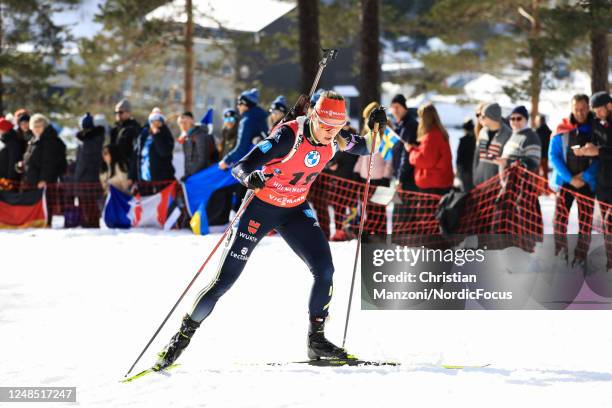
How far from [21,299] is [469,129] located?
5.45 meters

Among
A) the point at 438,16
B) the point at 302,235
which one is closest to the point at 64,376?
the point at 302,235

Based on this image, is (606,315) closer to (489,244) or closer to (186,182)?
(489,244)

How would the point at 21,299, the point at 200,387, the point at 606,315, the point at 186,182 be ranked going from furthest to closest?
the point at 186,182 < the point at 21,299 < the point at 606,315 < the point at 200,387

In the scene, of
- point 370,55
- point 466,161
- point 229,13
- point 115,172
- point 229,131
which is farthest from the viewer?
point 229,13

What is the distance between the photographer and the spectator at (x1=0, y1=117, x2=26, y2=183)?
42.7 ft

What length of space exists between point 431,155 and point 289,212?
4.29 meters

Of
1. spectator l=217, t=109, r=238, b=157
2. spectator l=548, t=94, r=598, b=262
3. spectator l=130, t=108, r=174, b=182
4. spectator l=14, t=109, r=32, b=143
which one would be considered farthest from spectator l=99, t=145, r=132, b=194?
spectator l=548, t=94, r=598, b=262

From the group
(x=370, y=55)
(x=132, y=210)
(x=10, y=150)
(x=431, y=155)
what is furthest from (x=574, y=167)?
(x=10, y=150)

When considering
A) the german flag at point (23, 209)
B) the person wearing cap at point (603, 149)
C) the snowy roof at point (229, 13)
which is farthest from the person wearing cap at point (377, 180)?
the snowy roof at point (229, 13)

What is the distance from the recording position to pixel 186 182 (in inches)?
472

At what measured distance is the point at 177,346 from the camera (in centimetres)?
547

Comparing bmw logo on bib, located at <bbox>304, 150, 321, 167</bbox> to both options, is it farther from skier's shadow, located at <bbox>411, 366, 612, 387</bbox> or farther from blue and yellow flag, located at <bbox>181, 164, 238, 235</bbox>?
blue and yellow flag, located at <bbox>181, 164, 238, 235</bbox>

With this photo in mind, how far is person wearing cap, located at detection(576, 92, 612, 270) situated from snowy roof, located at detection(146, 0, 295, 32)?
1473cm

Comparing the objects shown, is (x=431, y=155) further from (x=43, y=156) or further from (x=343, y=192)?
(x=43, y=156)
